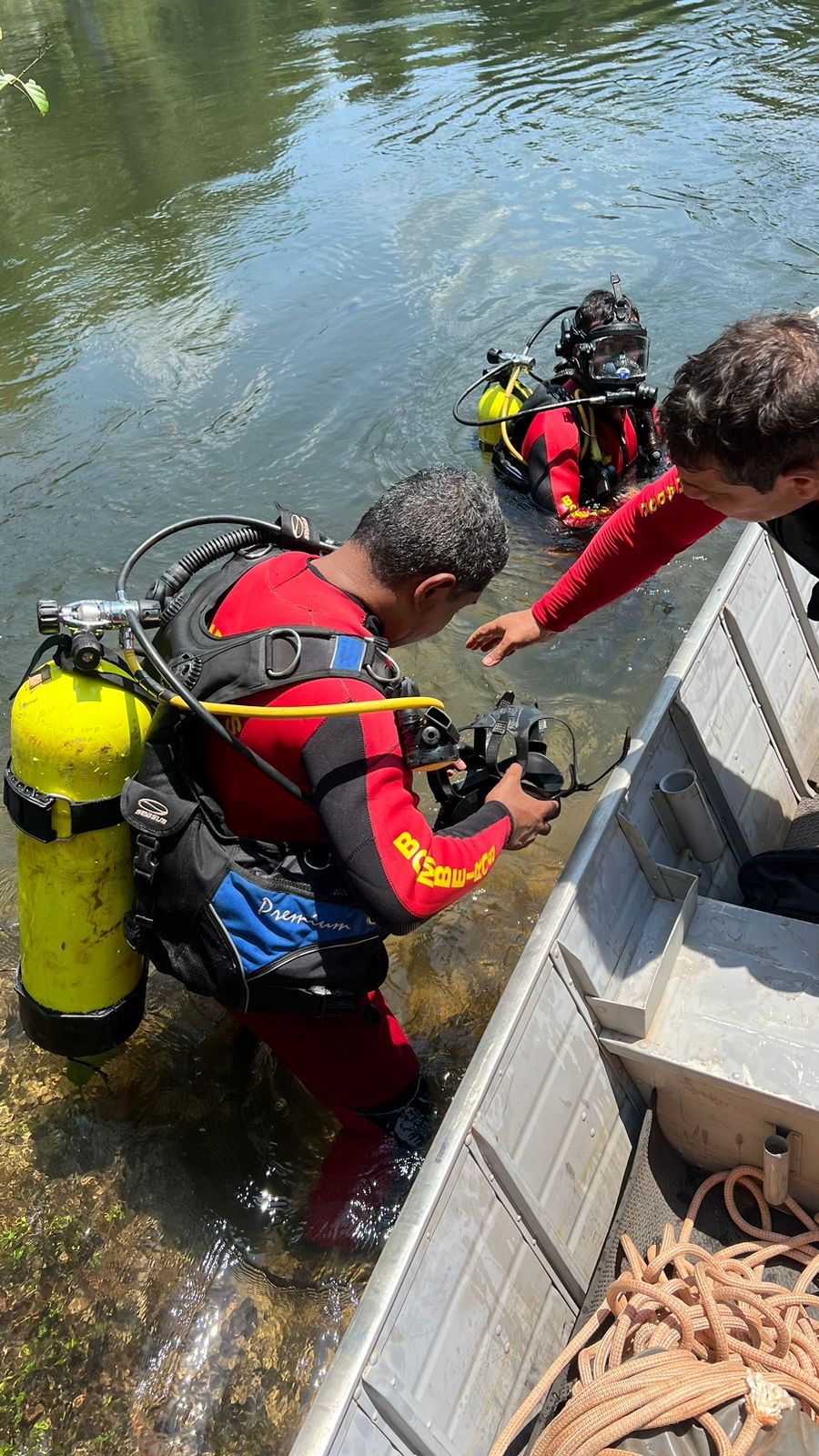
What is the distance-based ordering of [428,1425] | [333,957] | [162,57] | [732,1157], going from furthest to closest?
[162,57], [732,1157], [333,957], [428,1425]

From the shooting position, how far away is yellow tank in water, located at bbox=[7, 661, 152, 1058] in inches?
89.5

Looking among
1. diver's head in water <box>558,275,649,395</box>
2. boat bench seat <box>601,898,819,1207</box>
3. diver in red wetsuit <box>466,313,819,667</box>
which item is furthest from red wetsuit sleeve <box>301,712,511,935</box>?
diver's head in water <box>558,275,649,395</box>

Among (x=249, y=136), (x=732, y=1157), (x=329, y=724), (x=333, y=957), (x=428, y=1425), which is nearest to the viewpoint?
(x=428, y=1425)

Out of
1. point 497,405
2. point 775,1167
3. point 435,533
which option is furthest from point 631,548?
point 497,405

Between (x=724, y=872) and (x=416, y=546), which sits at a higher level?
(x=416, y=546)

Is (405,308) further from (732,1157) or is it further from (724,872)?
(732,1157)

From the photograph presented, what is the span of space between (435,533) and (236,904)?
97 cm

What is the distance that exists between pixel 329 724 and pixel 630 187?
10.8 meters

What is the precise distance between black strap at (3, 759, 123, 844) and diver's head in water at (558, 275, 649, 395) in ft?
13.0

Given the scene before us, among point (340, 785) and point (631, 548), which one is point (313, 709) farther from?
point (631, 548)

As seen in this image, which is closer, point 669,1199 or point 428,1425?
point 428,1425

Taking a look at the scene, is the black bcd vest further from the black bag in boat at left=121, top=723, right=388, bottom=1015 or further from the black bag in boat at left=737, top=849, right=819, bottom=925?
the black bag in boat at left=737, top=849, right=819, bottom=925

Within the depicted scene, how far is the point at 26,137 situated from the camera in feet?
48.2

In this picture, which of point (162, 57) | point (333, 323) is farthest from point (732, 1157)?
point (162, 57)
